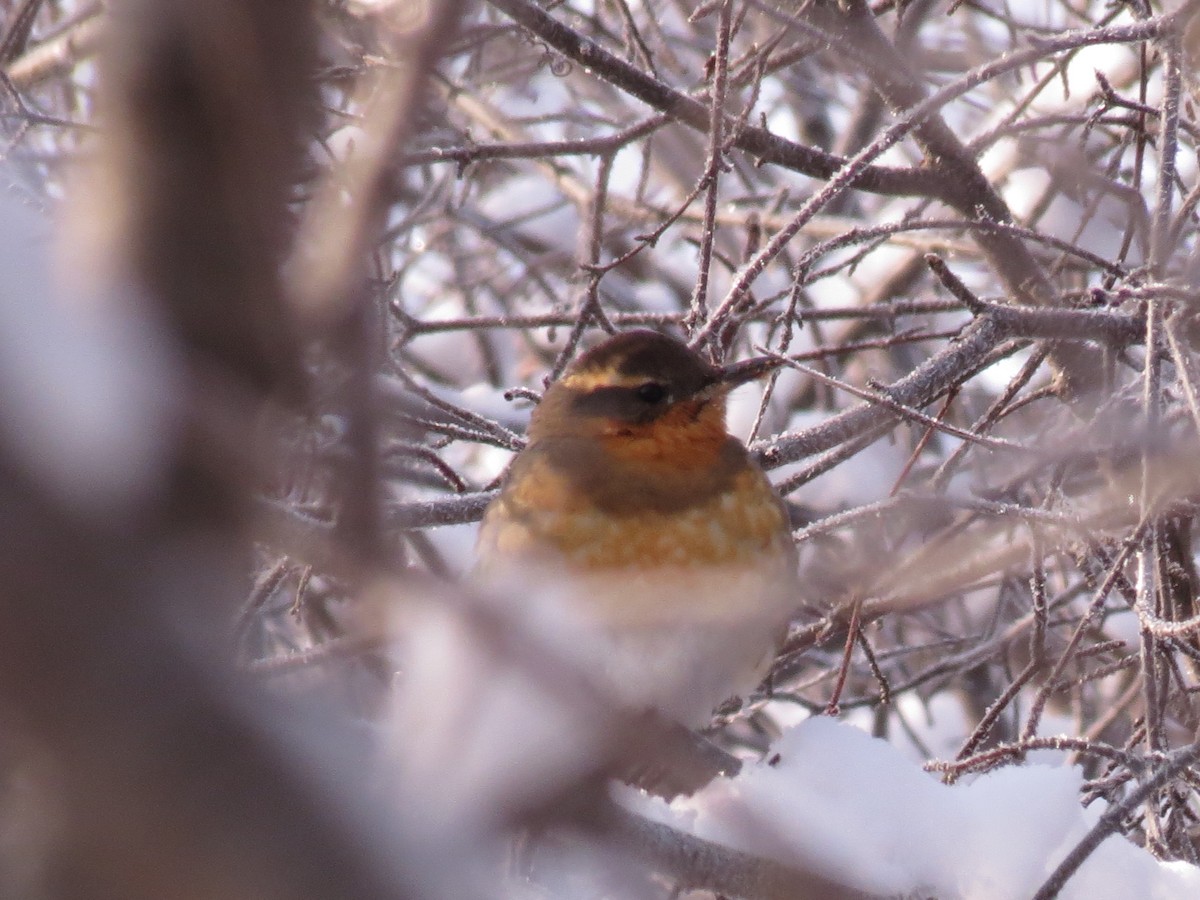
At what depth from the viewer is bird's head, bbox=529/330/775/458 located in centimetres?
412

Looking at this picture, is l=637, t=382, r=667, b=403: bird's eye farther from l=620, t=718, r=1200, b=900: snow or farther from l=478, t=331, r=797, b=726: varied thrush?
l=620, t=718, r=1200, b=900: snow

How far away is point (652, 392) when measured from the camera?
4211 mm

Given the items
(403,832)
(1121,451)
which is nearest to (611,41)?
(1121,451)

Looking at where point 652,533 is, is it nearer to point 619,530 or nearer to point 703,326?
point 619,530

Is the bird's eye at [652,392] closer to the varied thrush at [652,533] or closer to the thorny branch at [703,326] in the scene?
the varied thrush at [652,533]

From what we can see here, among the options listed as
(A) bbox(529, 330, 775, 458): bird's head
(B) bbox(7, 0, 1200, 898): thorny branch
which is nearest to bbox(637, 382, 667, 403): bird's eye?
(A) bbox(529, 330, 775, 458): bird's head

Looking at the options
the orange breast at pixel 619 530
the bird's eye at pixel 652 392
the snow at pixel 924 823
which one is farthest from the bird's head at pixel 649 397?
the snow at pixel 924 823

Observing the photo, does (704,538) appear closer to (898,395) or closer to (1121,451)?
(898,395)

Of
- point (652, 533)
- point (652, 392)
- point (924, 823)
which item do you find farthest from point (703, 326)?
point (924, 823)

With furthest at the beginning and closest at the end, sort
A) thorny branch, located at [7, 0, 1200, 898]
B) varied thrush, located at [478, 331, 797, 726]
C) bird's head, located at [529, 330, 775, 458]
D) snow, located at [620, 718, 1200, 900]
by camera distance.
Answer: bird's head, located at [529, 330, 775, 458]
varied thrush, located at [478, 331, 797, 726]
snow, located at [620, 718, 1200, 900]
thorny branch, located at [7, 0, 1200, 898]

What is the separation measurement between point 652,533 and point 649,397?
60 centimetres

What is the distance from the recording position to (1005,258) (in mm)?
4727

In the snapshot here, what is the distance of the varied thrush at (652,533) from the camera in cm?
367

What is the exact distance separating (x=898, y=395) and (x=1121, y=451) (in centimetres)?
57
